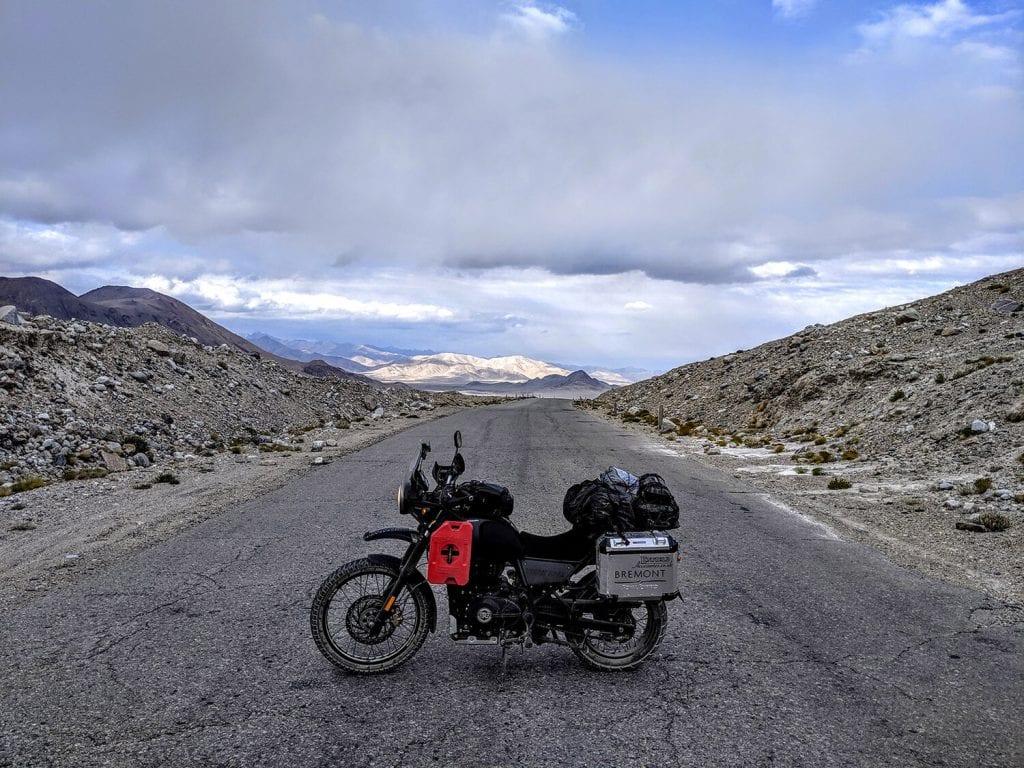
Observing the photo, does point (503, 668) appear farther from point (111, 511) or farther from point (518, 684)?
point (111, 511)

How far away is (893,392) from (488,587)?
23.1m

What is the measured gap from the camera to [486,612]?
17.5 ft

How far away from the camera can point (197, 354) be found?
34125 mm

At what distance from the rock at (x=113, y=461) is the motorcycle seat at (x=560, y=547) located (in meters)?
14.4

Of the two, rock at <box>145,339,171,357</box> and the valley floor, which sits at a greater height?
rock at <box>145,339,171,357</box>

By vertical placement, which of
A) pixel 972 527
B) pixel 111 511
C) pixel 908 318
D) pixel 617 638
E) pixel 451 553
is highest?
pixel 908 318

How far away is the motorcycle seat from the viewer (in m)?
5.52

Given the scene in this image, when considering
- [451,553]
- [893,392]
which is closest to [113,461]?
[451,553]

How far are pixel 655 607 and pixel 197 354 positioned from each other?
33.0 m

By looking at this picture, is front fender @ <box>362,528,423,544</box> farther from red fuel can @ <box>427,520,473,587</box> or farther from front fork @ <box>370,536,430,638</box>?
red fuel can @ <box>427,520,473,587</box>

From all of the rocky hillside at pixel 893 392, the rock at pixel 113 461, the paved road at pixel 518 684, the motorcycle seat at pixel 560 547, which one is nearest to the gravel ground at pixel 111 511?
the rock at pixel 113 461

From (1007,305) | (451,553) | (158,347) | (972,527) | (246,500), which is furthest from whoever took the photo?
(1007,305)

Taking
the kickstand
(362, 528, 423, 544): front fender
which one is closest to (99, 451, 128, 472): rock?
(362, 528, 423, 544): front fender

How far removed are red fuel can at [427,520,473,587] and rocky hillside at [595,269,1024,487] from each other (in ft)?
41.6
